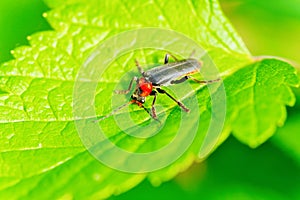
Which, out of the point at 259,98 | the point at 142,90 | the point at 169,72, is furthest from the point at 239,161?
the point at 259,98

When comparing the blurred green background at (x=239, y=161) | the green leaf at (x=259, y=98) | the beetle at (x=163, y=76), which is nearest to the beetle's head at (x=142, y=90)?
the beetle at (x=163, y=76)

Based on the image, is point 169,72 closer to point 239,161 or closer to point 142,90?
point 142,90

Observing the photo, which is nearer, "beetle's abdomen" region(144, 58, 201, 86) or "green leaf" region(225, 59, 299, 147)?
"green leaf" region(225, 59, 299, 147)

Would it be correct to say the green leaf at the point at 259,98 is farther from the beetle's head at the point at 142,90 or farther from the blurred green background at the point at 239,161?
the blurred green background at the point at 239,161

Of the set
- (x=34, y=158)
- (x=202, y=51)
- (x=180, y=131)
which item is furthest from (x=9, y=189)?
(x=202, y=51)

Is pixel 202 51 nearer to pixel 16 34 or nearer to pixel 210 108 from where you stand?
pixel 210 108

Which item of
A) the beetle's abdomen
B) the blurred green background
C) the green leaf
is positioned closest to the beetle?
the beetle's abdomen

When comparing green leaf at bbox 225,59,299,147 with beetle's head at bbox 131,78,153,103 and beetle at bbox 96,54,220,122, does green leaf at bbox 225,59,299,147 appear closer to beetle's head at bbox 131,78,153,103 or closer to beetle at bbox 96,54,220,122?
beetle at bbox 96,54,220,122

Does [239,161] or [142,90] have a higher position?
[142,90]
